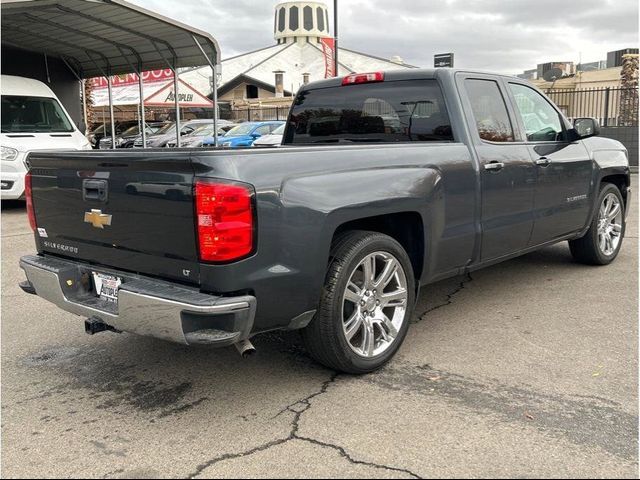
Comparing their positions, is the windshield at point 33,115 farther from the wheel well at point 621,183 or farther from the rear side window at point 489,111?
the wheel well at point 621,183

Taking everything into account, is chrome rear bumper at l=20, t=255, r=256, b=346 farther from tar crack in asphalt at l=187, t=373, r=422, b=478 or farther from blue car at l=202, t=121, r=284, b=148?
blue car at l=202, t=121, r=284, b=148

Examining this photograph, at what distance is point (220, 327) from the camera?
3035 millimetres

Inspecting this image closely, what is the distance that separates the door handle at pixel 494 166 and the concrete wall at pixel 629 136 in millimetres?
14797

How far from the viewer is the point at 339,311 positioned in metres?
3.53

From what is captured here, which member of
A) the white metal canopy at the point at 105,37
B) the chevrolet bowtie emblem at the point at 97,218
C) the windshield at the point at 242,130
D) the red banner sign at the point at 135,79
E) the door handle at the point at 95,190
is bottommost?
the chevrolet bowtie emblem at the point at 97,218

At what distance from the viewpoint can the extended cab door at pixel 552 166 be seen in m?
5.17

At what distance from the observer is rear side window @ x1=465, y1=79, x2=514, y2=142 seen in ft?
15.5

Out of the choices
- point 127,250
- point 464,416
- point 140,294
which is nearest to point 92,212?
point 127,250

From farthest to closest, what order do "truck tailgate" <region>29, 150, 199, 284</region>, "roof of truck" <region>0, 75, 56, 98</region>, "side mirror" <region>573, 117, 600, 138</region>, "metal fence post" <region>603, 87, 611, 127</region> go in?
"metal fence post" <region>603, 87, 611, 127</region> → "roof of truck" <region>0, 75, 56, 98</region> → "side mirror" <region>573, 117, 600, 138</region> → "truck tailgate" <region>29, 150, 199, 284</region>

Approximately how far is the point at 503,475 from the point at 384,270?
148cm

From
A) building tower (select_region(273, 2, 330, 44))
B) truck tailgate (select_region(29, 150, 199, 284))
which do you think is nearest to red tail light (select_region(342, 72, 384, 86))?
truck tailgate (select_region(29, 150, 199, 284))

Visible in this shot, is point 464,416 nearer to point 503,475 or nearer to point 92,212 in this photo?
point 503,475

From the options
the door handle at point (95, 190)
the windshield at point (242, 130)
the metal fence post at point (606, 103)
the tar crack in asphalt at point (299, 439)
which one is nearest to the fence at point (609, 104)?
the metal fence post at point (606, 103)

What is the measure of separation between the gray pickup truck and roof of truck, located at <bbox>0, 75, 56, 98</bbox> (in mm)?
8439
